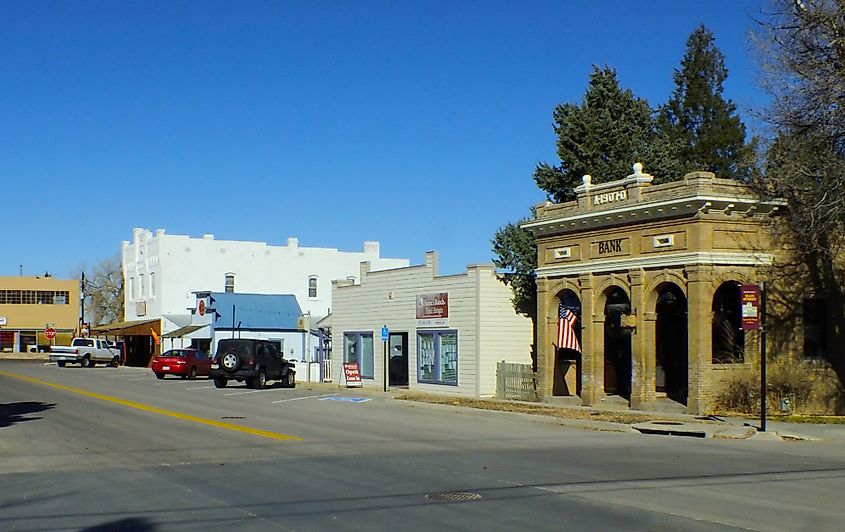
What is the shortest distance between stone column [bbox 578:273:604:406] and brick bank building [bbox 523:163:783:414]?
34 millimetres

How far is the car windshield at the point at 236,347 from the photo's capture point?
132 feet

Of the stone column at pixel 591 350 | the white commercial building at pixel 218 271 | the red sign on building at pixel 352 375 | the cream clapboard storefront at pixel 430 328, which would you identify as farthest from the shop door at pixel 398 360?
the white commercial building at pixel 218 271

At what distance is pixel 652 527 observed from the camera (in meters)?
10.1

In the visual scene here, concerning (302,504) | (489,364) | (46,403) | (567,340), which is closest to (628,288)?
(567,340)

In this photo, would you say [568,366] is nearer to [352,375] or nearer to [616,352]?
[616,352]

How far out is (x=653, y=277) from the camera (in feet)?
95.6

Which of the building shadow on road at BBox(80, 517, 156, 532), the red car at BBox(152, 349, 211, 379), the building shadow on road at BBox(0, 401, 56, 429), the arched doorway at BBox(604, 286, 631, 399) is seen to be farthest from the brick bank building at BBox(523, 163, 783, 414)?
the red car at BBox(152, 349, 211, 379)

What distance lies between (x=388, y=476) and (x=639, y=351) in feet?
54.8

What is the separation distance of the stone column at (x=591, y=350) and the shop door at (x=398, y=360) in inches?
482

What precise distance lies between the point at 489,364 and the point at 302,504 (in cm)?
2515

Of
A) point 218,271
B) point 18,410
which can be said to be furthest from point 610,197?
point 218,271

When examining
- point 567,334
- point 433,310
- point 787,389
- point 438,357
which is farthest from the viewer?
point 433,310

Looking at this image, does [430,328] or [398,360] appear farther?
[398,360]

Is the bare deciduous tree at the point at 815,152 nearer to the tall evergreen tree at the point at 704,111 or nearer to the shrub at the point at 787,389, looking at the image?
the shrub at the point at 787,389
